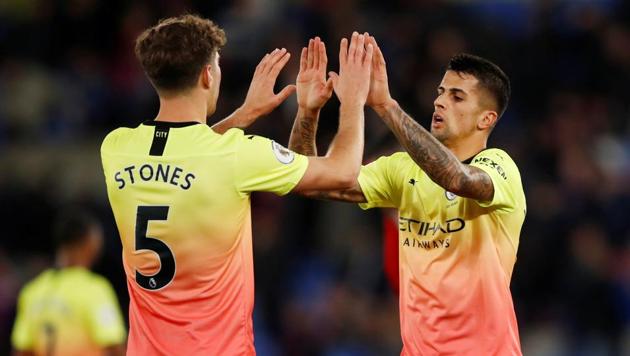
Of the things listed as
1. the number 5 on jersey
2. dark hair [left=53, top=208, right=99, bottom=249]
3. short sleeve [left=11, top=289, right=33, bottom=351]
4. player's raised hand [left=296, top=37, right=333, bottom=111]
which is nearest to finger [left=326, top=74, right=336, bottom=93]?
player's raised hand [left=296, top=37, right=333, bottom=111]

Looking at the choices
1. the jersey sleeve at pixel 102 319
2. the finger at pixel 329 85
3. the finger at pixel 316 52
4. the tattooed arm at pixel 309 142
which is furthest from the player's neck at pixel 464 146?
the jersey sleeve at pixel 102 319

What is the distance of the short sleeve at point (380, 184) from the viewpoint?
6.18 metres

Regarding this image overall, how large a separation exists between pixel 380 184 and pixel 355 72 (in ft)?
2.70

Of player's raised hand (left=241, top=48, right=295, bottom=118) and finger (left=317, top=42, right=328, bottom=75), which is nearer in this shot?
finger (left=317, top=42, right=328, bottom=75)

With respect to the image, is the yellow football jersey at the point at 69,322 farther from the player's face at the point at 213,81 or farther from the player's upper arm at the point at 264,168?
the player's upper arm at the point at 264,168

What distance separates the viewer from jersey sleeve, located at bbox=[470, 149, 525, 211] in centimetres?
569

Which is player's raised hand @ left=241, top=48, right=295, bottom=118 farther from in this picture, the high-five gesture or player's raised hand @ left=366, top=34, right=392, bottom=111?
player's raised hand @ left=366, top=34, right=392, bottom=111

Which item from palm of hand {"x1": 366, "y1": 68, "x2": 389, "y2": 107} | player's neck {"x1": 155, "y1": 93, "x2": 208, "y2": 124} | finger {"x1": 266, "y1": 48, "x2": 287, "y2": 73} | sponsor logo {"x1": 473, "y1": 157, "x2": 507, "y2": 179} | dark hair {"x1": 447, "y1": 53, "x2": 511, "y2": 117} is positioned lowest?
sponsor logo {"x1": 473, "y1": 157, "x2": 507, "y2": 179}

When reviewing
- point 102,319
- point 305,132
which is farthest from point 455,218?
point 102,319

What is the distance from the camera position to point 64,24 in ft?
46.8

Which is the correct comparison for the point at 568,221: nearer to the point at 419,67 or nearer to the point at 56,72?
the point at 419,67

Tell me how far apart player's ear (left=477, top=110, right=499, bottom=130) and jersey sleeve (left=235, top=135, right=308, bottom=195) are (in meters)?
1.21

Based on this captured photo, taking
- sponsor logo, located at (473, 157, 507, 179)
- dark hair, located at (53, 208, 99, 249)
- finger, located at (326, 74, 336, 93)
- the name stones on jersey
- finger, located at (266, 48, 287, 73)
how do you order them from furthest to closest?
dark hair, located at (53, 208, 99, 249) < finger, located at (266, 48, 287, 73) < finger, located at (326, 74, 336, 93) < sponsor logo, located at (473, 157, 507, 179) < the name stones on jersey

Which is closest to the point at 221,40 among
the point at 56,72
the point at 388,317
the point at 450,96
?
the point at 450,96
